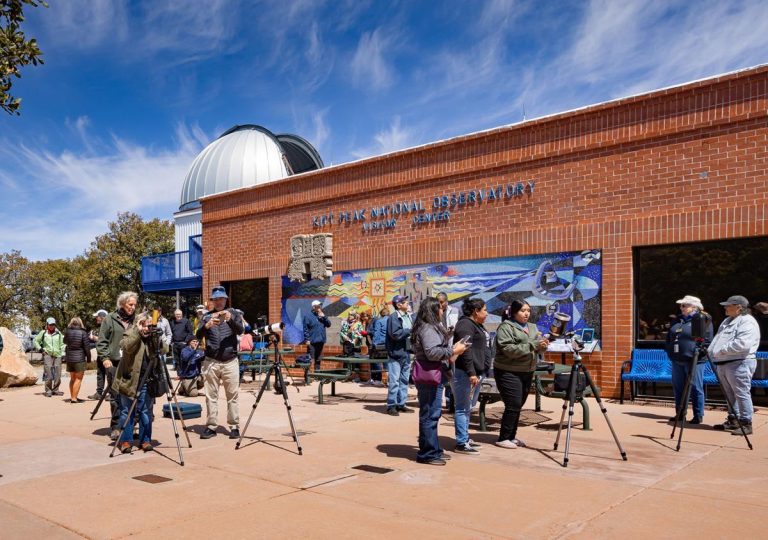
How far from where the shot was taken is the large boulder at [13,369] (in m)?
16.0

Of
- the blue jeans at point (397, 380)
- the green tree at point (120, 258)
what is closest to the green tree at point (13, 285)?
the green tree at point (120, 258)

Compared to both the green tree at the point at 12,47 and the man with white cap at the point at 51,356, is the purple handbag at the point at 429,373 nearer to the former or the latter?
the green tree at the point at 12,47

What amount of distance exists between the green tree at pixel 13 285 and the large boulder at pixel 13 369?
14484 millimetres

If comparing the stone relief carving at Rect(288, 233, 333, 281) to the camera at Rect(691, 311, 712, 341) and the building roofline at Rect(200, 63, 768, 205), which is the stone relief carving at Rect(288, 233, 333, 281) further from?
the camera at Rect(691, 311, 712, 341)

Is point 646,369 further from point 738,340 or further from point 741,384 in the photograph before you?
point 738,340

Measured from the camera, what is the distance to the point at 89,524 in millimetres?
5105

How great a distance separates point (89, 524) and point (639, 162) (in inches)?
409

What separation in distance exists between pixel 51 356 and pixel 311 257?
637 centimetres

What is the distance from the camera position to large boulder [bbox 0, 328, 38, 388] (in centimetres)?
1603

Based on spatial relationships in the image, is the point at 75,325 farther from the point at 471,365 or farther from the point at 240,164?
the point at 240,164

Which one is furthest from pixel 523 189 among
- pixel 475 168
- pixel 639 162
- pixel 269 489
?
pixel 269 489

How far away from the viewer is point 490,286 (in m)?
14.0

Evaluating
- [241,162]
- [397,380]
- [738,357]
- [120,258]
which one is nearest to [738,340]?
[738,357]

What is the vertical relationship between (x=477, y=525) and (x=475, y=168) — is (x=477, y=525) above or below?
below
